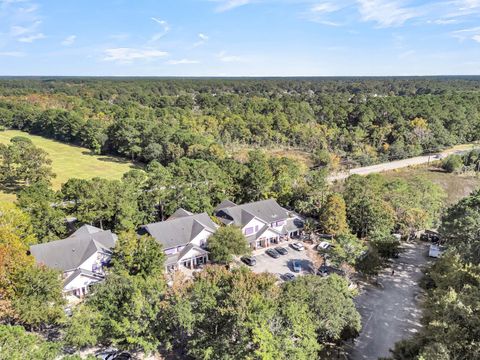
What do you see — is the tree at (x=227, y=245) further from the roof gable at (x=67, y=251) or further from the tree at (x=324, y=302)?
the tree at (x=324, y=302)

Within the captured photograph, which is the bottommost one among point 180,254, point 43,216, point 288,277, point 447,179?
point 288,277

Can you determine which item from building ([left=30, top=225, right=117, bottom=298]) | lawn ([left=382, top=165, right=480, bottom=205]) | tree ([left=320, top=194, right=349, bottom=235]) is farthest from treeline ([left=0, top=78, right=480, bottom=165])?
building ([left=30, top=225, right=117, bottom=298])

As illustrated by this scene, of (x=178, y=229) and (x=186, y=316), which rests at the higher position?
(x=186, y=316)

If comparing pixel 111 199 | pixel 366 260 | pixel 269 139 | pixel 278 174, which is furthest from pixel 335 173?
pixel 111 199

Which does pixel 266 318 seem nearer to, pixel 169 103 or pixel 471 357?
pixel 471 357

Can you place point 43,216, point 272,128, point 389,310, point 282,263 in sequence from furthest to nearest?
point 272,128 → point 282,263 → point 43,216 → point 389,310

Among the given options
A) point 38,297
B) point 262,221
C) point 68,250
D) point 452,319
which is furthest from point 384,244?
point 38,297

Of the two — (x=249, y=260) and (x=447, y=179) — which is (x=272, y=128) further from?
(x=249, y=260)
